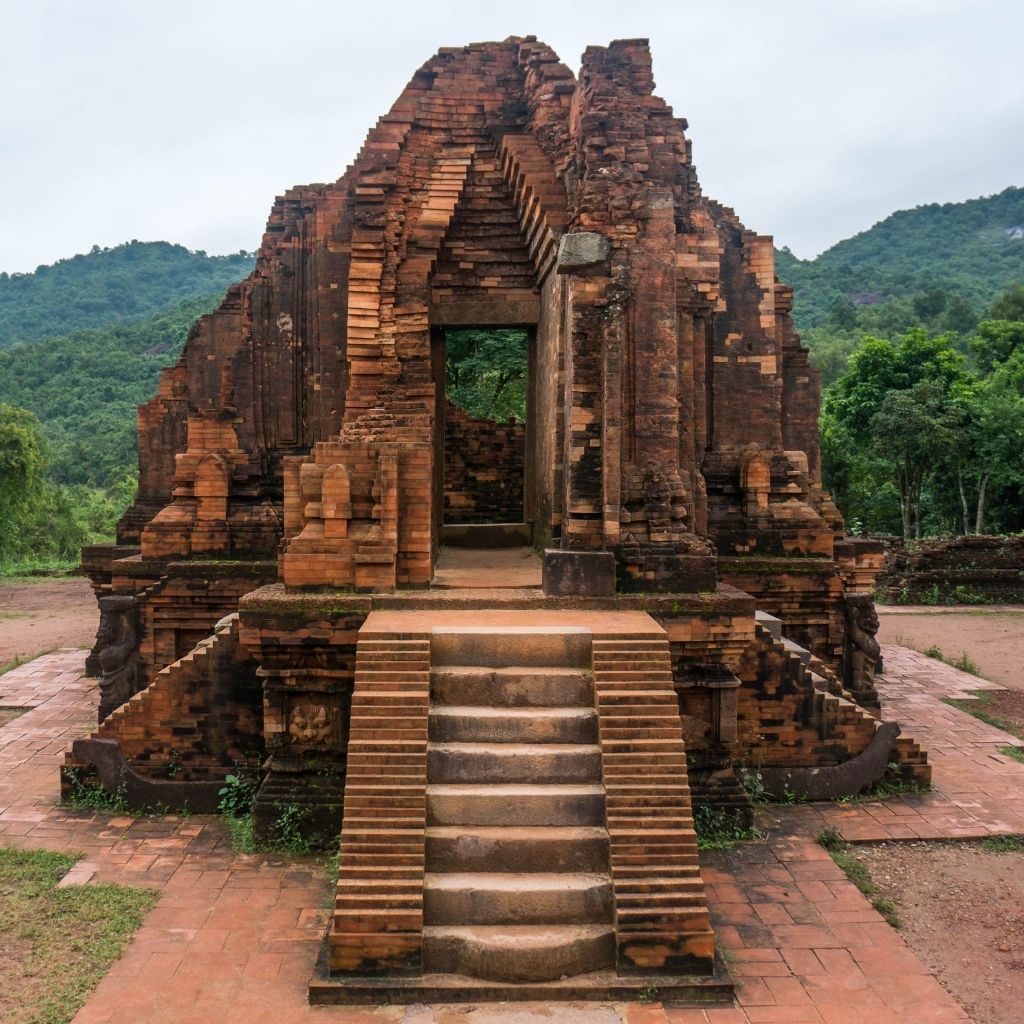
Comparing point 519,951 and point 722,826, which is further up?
point 519,951

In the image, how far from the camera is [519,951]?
4.75 metres

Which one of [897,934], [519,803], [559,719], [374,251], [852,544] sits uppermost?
[374,251]

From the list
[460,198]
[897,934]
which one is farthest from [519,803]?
[460,198]

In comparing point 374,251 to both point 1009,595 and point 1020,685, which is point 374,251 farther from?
point 1009,595

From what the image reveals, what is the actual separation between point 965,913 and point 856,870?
724 mm

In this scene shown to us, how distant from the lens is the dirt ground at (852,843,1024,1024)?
4.90 metres

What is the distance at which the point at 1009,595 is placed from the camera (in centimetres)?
2086

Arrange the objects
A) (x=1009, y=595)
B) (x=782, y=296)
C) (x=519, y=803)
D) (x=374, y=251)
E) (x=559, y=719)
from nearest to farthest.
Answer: (x=519, y=803) → (x=559, y=719) → (x=374, y=251) → (x=782, y=296) → (x=1009, y=595)

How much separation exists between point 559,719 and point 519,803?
62 cm

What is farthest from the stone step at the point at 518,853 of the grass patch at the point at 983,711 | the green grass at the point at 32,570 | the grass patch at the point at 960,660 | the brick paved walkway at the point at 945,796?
the green grass at the point at 32,570

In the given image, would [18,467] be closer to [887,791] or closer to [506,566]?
[506,566]

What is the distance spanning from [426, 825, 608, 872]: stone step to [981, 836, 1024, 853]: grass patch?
11.0 feet

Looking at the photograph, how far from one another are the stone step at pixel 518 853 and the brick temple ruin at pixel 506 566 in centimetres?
2

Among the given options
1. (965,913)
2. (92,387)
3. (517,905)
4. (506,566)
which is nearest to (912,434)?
(506,566)
